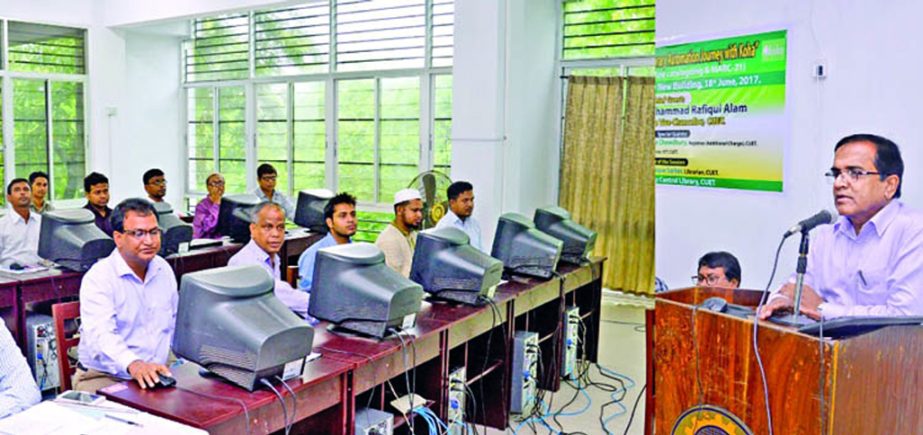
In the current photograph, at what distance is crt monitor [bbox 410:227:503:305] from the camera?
3600 millimetres

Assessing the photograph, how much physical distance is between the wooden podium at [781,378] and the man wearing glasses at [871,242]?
0.13m

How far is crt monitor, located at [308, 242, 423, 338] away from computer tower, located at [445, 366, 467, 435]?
62 cm

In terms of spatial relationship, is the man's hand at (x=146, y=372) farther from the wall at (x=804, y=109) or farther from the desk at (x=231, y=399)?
the wall at (x=804, y=109)

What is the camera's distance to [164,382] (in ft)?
7.75

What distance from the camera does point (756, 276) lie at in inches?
149

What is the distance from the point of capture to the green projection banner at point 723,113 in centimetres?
361

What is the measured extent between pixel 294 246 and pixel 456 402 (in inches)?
118

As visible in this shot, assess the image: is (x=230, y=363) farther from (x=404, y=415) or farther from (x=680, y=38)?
(x=680, y=38)

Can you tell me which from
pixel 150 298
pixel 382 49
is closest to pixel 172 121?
pixel 382 49

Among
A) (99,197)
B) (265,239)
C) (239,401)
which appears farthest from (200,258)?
(239,401)

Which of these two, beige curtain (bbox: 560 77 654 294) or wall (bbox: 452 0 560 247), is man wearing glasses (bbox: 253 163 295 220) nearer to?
wall (bbox: 452 0 560 247)

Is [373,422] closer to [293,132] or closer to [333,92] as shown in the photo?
[333,92]

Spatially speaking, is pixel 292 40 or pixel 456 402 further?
pixel 292 40

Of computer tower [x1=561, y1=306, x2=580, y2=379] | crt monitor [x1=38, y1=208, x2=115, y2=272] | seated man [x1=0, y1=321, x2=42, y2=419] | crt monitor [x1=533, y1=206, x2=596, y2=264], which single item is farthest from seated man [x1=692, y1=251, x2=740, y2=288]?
crt monitor [x1=38, y1=208, x2=115, y2=272]
